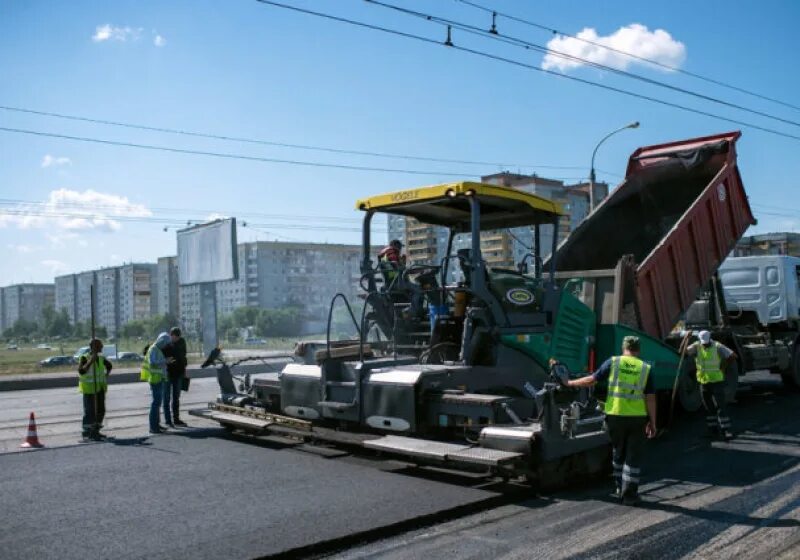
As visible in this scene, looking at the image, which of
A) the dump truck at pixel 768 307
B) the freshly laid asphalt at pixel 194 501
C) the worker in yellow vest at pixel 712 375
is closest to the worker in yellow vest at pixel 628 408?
the freshly laid asphalt at pixel 194 501

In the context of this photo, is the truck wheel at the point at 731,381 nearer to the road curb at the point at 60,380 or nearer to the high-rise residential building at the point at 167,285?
the road curb at the point at 60,380

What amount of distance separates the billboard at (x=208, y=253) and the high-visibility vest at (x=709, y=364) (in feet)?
86.3

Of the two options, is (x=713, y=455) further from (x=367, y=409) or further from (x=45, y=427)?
(x=45, y=427)

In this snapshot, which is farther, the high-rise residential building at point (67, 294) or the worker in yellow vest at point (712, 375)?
the high-rise residential building at point (67, 294)

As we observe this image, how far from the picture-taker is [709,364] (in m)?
9.78

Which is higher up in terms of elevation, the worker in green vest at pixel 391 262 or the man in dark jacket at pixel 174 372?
the worker in green vest at pixel 391 262

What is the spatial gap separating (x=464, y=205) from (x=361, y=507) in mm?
3678

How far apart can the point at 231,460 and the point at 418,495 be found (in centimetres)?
266

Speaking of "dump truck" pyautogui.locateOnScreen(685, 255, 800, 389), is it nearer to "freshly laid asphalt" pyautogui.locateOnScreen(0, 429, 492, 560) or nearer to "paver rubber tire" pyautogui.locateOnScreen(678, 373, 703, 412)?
"paver rubber tire" pyautogui.locateOnScreen(678, 373, 703, 412)

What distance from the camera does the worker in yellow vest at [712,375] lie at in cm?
957

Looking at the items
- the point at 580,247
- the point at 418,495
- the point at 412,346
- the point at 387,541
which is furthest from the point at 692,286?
the point at 387,541

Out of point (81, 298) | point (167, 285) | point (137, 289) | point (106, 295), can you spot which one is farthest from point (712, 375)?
point (81, 298)

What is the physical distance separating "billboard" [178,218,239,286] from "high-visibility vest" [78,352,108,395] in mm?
23454

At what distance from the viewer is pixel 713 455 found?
8305 millimetres
